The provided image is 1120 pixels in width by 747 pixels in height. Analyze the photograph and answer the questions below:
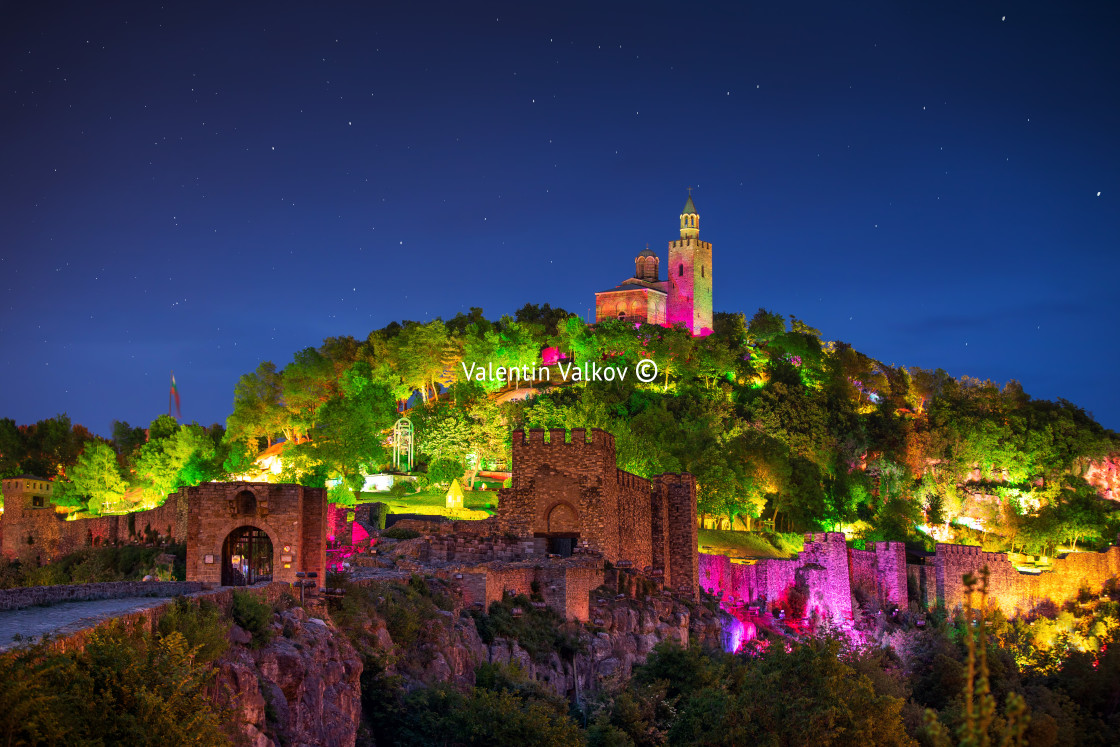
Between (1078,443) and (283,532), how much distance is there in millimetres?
70613

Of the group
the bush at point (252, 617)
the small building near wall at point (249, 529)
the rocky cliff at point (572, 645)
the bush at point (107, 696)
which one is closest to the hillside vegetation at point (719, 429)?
the rocky cliff at point (572, 645)

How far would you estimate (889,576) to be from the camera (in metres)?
51.4

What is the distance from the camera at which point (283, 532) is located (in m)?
20.5

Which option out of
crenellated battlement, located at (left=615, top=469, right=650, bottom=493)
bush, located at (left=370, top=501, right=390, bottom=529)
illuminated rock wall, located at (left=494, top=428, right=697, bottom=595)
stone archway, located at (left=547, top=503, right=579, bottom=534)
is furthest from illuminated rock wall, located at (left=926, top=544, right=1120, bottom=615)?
bush, located at (left=370, top=501, right=390, bottom=529)

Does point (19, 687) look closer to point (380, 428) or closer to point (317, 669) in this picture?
point (317, 669)

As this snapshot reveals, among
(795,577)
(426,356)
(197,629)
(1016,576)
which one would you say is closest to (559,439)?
(795,577)

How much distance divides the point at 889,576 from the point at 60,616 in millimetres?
42594

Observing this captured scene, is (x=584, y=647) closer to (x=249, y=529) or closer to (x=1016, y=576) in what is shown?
(x=249, y=529)

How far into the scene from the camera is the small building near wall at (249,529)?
20.3 m

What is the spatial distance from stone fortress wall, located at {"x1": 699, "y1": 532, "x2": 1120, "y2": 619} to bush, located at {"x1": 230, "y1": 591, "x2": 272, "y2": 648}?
3099 centimetres

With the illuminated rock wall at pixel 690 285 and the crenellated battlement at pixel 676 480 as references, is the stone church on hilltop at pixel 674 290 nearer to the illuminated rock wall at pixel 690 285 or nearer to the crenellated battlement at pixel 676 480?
the illuminated rock wall at pixel 690 285

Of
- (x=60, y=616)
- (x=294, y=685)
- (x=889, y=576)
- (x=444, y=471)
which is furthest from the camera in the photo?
(x=444, y=471)

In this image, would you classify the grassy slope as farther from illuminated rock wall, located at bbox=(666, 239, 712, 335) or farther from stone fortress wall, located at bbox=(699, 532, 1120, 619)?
illuminated rock wall, located at bbox=(666, 239, 712, 335)

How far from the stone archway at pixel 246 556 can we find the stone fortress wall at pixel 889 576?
83.8ft
